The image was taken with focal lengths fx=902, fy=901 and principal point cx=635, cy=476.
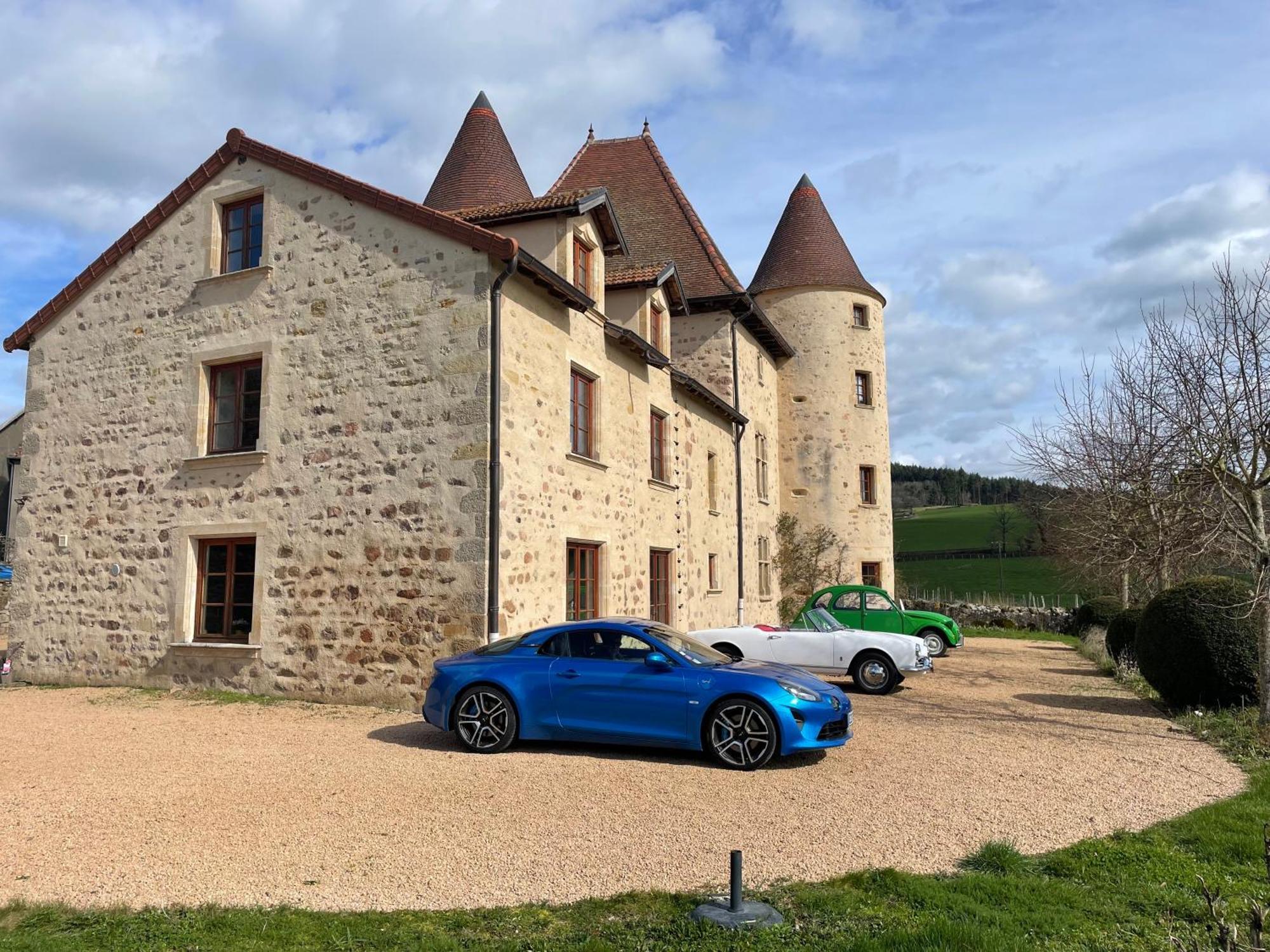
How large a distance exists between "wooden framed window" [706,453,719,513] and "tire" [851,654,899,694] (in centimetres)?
662

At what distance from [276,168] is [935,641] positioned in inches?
572

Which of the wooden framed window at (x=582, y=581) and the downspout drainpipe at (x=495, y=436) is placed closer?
the downspout drainpipe at (x=495, y=436)

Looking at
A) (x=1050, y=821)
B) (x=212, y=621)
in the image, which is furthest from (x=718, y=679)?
(x=212, y=621)

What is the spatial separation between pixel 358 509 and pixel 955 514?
2846 inches

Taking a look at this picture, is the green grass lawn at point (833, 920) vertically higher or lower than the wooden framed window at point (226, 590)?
lower

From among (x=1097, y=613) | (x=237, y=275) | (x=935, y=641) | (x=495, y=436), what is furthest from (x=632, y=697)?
(x=1097, y=613)

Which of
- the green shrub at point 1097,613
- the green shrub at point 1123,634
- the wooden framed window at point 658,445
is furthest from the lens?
the green shrub at point 1097,613

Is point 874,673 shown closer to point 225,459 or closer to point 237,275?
point 225,459

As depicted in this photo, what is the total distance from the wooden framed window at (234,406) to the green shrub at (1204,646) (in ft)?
39.5

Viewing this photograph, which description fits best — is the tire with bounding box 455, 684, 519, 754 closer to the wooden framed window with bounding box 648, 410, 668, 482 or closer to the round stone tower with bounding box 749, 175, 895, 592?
the wooden framed window with bounding box 648, 410, 668, 482

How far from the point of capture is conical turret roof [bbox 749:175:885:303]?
2583 cm

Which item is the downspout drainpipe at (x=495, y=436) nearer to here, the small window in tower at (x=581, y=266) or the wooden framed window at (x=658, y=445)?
the small window in tower at (x=581, y=266)

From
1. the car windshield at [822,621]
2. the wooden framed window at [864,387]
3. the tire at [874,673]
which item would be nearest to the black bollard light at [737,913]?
the tire at [874,673]

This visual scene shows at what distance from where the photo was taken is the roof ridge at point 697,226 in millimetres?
21406
